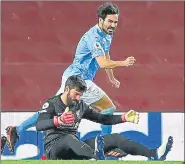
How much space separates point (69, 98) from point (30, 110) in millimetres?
1710

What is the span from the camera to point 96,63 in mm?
8758

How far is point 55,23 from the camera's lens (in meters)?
9.52

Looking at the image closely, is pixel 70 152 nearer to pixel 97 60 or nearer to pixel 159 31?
pixel 97 60

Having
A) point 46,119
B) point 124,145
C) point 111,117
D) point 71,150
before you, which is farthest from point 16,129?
point 124,145

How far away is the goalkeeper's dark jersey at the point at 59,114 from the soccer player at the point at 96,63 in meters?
0.78

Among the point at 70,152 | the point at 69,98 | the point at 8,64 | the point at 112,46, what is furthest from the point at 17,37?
the point at 70,152

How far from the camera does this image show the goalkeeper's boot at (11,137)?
28.7 ft

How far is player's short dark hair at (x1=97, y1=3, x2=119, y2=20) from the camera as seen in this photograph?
880 cm

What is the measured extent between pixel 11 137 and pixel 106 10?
4.57ft

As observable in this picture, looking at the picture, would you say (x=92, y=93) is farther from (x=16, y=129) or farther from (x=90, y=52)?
(x=16, y=129)

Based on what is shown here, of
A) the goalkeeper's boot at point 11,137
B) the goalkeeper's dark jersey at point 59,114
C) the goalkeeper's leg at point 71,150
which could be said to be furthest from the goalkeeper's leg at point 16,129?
the goalkeeper's leg at point 71,150

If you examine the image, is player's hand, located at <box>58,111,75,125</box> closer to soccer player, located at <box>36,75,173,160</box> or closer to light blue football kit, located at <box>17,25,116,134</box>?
soccer player, located at <box>36,75,173,160</box>

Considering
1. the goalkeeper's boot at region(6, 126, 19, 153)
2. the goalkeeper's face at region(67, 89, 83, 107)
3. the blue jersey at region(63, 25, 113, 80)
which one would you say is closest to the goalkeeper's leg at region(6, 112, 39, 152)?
the goalkeeper's boot at region(6, 126, 19, 153)

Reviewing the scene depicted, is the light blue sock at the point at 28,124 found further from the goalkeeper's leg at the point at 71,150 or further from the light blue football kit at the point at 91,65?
the goalkeeper's leg at the point at 71,150
